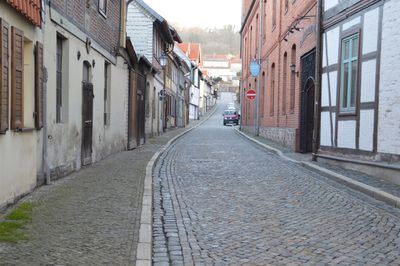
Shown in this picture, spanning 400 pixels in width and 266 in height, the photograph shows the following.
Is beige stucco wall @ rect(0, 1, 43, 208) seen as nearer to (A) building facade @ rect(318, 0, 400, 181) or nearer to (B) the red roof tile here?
(B) the red roof tile

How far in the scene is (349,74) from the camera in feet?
39.4

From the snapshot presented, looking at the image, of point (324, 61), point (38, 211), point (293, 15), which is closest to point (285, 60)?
point (293, 15)

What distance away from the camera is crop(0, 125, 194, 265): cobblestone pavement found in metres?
4.72

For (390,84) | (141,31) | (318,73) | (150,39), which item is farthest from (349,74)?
(141,31)

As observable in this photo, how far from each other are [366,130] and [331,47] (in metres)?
3.18

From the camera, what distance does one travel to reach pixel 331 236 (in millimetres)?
5961

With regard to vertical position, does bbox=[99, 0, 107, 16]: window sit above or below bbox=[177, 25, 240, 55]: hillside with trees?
below

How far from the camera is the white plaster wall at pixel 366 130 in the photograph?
10.7 metres

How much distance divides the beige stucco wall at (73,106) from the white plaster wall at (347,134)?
615 centimetres

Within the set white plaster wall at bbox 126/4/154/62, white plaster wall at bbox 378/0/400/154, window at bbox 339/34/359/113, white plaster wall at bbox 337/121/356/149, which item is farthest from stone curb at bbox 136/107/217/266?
white plaster wall at bbox 126/4/154/62

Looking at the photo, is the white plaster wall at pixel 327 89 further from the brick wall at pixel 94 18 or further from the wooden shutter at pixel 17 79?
the wooden shutter at pixel 17 79

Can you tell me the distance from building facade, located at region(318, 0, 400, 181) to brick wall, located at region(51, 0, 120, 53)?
6038 mm

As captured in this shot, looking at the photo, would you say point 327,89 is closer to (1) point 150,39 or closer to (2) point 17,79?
(2) point 17,79

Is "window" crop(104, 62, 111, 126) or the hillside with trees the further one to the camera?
the hillside with trees
